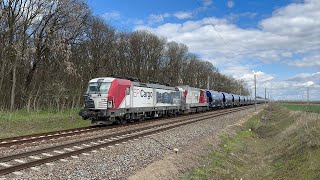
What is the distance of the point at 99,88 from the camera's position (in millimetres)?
24953

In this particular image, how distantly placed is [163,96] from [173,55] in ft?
176

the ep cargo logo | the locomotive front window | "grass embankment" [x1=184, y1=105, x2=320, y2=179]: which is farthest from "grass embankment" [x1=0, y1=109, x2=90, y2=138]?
"grass embankment" [x1=184, y1=105, x2=320, y2=179]

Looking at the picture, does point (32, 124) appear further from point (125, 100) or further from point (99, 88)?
point (125, 100)

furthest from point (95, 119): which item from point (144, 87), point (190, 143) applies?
point (190, 143)

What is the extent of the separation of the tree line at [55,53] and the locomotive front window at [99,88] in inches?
385

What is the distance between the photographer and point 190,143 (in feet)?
59.6

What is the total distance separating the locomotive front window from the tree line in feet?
32.1

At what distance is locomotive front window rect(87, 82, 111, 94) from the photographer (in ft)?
81.0

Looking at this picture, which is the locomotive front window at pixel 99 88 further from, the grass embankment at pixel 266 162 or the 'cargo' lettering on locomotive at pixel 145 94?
the grass embankment at pixel 266 162

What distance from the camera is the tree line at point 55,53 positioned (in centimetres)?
3328

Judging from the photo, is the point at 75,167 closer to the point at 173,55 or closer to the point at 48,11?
the point at 48,11

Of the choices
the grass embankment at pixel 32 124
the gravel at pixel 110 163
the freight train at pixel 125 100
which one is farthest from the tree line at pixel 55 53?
the gravel at pixel 110 163

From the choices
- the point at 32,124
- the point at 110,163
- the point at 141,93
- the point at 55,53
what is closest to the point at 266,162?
the point at 110,163

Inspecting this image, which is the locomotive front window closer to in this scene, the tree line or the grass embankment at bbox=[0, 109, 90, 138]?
the grass embankment at bbox=[0, 109, 90, 138]
